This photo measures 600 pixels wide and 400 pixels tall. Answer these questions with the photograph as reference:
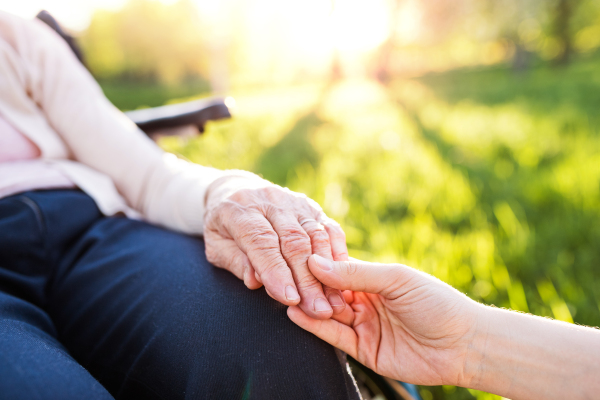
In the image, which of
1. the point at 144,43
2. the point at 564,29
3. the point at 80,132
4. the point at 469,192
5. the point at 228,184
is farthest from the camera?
the point at 144,43

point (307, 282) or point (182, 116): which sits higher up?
point (182, 116)

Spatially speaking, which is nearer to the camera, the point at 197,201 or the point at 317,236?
the point at 317,236

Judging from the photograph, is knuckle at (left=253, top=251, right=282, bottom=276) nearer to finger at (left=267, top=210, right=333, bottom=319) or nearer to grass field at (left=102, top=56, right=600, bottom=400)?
finger at (left=267, top=210, right=333, bottom=319)

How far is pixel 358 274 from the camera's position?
880mm

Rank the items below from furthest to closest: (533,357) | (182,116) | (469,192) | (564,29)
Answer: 1. (564,29)
2. (469,192)
3. (182,116)
4. (533,357)

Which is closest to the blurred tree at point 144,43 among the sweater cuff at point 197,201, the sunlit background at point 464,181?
the sunlit background at point 464,181

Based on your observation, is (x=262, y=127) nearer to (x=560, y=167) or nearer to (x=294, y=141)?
(x=294, y=141)

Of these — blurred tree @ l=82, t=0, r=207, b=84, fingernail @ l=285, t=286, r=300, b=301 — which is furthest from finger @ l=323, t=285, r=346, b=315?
blurred tree @ l=82, t=0, r=207, b=84

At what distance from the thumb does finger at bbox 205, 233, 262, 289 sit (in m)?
0.16

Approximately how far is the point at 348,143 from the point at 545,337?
3.93m

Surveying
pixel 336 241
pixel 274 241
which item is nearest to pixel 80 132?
pixel 274 241

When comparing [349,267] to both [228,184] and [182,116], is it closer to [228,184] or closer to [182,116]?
[228,184]

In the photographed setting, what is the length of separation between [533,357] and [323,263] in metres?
0.52

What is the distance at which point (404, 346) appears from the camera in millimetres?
939
